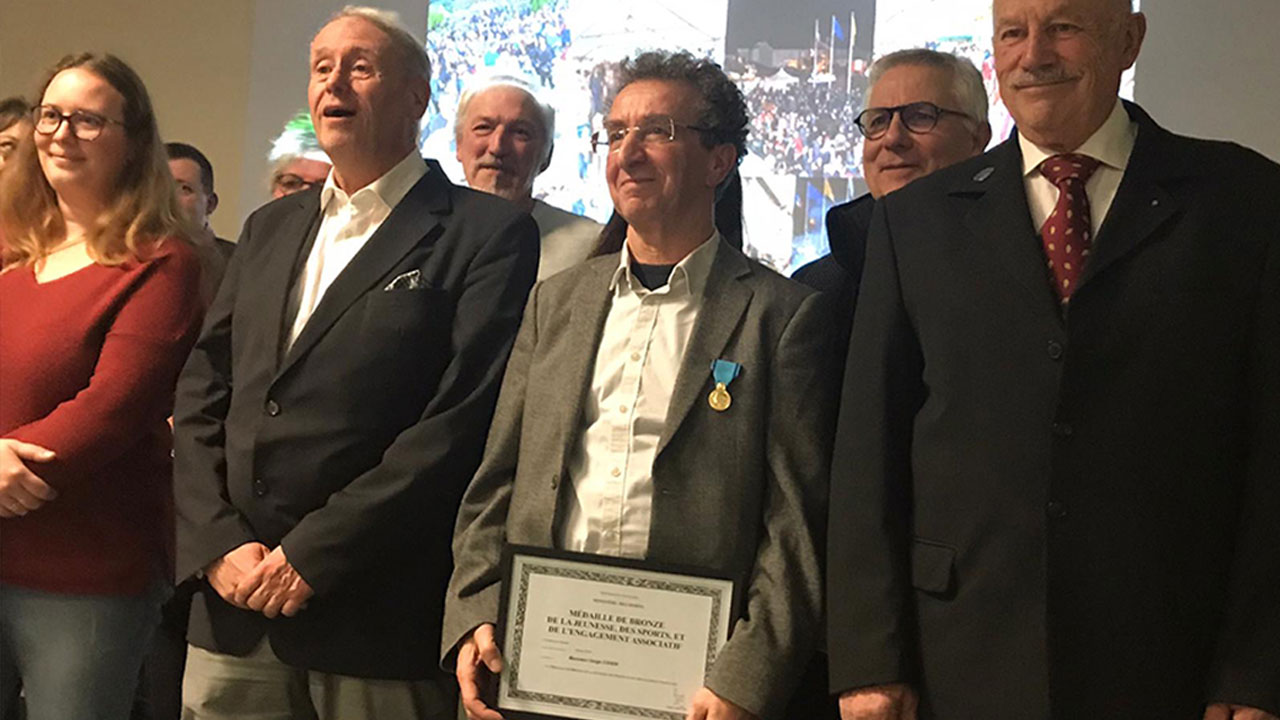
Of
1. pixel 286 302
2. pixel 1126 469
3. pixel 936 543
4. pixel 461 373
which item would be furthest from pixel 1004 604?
pixel 286 302

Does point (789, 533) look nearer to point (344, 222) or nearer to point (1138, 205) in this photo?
point (1138, 205)

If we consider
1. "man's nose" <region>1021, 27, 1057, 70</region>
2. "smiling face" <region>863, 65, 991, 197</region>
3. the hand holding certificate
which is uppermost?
"smiling face" <region>863, 65, 991, 197</region>

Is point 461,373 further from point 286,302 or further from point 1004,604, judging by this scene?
point 1004,604

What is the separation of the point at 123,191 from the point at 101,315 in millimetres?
333

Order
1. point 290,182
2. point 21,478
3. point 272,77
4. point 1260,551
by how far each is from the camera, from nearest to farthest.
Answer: point 1260,551
point 21,478
point 290,182
point 272,77

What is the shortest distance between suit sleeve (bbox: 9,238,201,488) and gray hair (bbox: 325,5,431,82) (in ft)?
2.19

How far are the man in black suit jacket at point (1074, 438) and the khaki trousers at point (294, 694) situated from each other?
89 centimetres

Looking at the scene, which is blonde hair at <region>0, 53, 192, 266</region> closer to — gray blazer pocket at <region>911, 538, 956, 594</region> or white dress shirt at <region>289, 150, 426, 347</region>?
white dress shirt at <region>289, 150, 426, 347</region>

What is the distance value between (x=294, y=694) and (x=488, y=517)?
1.84 feet

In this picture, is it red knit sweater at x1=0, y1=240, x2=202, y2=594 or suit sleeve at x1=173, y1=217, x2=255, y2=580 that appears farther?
red knit sweater at x1=0, y1=240, x2=202, y2=594

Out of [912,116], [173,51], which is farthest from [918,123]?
[173,51]

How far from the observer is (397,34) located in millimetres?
2799

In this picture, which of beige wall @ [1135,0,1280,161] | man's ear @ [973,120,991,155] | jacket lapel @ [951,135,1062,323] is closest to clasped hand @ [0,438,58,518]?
jacket lapel @ [951,135,1062,323]

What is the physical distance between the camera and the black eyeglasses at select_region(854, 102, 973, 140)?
2996 mm
